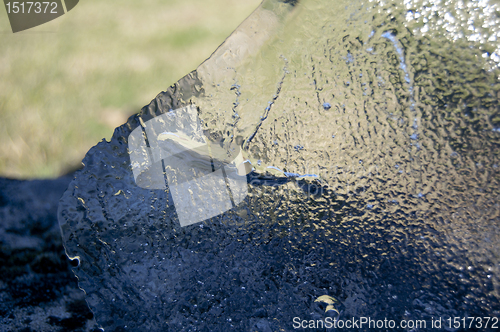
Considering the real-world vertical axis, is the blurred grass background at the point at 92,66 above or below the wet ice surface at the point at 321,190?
above

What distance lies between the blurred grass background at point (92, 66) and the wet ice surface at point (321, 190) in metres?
0.04

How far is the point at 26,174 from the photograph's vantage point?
Result: 2.21 feet

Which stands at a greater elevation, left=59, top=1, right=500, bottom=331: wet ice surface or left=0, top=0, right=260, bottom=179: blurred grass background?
left=0, top=0, right=260, bottom=179: blurred grass background

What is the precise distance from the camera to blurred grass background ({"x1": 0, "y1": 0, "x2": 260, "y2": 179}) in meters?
0.64

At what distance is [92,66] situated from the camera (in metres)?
0.65

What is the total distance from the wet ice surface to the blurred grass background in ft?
0.14

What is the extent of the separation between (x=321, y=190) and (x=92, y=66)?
1.90 feet

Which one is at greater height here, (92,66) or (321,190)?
(92,66)

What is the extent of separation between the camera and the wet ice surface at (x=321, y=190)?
0.55 metres

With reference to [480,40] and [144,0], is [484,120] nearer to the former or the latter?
[480,40]

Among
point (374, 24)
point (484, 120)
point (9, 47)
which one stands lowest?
point (484, 120)

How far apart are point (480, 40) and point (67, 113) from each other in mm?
847

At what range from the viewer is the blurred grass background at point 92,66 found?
639 millimetres

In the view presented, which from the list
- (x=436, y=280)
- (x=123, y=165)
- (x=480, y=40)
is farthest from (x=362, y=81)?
(x=123, y=165)
